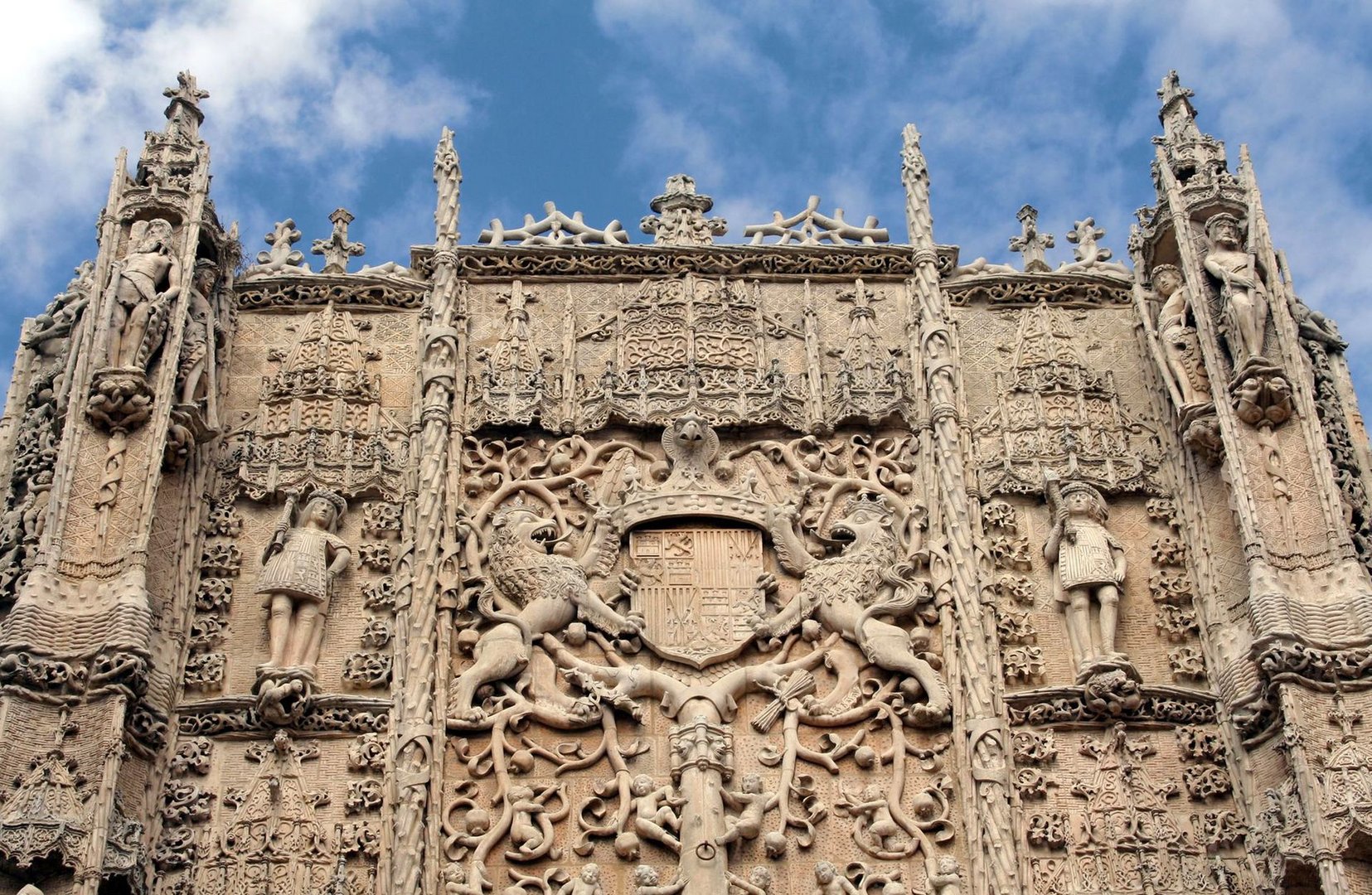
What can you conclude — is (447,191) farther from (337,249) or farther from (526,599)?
(526,599)

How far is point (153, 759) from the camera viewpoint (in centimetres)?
1102

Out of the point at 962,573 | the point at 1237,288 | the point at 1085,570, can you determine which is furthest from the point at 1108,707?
the point at 1237,288

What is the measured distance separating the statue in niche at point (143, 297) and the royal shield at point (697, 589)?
3178 mm

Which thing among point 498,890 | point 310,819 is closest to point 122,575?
point 310,819

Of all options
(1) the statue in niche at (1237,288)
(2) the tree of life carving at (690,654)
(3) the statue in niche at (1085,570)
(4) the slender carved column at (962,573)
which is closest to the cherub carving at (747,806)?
(2) the tree of life carving at (690,654)

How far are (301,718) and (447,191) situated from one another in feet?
14.0

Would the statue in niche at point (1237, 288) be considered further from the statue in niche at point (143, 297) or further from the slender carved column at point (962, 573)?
the statue in niche at point (143, 297)

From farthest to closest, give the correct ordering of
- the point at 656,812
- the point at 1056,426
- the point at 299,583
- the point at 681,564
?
1. the point at 1056,426
2. the point at 681,564
3. the point at 299,583
4. the point at 656,812

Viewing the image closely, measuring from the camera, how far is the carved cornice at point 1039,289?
44.5 ft

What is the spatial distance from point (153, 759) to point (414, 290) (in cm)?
388

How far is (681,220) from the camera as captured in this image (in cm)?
1394

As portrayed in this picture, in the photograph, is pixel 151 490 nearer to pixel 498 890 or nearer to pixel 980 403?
pixel 498 890

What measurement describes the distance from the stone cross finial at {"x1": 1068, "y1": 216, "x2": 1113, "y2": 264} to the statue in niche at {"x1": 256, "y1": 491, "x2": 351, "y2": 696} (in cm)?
554

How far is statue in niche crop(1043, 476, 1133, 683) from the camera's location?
38.1 ft
